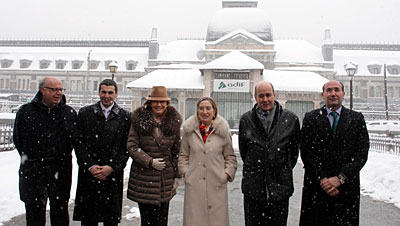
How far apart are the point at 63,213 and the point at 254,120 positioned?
303cm

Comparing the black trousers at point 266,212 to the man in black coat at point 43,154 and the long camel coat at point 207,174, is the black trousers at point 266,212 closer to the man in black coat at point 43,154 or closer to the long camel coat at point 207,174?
the long camel coat at point 207,174

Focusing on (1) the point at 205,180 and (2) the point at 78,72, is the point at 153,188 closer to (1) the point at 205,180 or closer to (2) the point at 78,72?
(1) the point at 205,180

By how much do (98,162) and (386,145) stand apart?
15.3 metres

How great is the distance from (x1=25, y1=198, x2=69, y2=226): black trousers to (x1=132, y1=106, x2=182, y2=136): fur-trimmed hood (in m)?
1.59

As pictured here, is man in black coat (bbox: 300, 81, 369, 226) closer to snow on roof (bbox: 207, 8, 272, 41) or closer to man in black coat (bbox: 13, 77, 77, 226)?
man in black coat (bbox: 13, 77, 77, 226)

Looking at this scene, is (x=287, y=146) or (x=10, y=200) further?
(x=10, y=200)

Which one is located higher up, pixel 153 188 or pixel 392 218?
pixel 153 188

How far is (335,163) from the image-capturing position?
13.9 ft

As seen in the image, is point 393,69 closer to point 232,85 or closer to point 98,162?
point 232,85

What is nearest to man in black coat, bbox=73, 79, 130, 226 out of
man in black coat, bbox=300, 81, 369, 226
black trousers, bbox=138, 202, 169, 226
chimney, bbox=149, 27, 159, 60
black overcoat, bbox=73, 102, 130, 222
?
black overcoat, bbox=73, 102, 130, 222

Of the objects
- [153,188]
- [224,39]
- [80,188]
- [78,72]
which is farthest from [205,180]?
[78,72]

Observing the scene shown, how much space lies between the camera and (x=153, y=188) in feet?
14.3

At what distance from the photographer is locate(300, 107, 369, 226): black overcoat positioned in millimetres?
4215

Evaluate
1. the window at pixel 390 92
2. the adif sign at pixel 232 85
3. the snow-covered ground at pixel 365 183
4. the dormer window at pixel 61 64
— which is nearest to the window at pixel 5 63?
the dormer window at pixel 61 64
